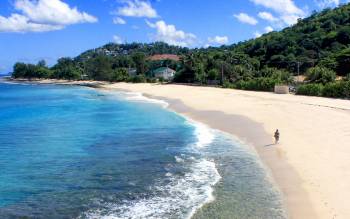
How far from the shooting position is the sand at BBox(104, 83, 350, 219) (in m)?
15.6

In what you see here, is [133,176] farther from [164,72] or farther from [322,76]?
[164,72]

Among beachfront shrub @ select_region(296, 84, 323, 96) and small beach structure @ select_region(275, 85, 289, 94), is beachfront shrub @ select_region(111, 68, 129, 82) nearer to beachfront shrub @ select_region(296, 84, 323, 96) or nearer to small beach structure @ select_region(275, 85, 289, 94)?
small beach structure @ select_region(275, 85, 289, 94)

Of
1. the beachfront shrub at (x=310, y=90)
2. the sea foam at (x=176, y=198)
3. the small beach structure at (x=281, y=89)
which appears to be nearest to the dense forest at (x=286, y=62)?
the beachfront shrub at (x=310, y=90)

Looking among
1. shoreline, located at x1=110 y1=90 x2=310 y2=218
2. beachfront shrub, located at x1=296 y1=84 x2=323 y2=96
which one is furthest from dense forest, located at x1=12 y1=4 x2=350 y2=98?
shoreline, located at x1=110 y1=90 x2=310 y2=218

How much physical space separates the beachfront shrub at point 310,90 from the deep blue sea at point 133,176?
26463 millimetres

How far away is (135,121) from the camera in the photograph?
42188 mm

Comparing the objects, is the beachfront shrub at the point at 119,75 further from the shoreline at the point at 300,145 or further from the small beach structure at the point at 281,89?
the shoreline at the point at 300,145

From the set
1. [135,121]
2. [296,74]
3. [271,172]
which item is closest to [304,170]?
[271,172]

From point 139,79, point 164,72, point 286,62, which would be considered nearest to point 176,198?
point 286,62

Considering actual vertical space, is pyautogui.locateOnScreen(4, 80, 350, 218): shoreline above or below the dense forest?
below

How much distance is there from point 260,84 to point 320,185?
56.1 m

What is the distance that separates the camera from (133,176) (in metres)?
20.4

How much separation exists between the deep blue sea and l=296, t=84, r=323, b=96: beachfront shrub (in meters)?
26.5

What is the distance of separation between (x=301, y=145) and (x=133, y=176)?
9.92 metres
